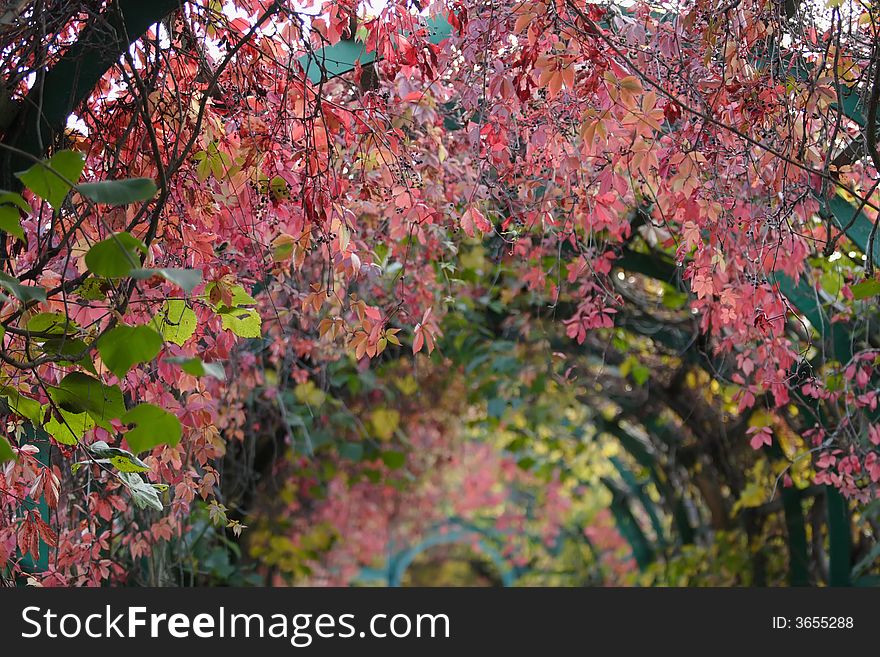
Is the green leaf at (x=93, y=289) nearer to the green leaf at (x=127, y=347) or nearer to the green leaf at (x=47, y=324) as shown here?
the green leaf at (x=47, y=324)

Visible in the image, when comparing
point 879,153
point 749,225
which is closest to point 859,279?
point 749,225

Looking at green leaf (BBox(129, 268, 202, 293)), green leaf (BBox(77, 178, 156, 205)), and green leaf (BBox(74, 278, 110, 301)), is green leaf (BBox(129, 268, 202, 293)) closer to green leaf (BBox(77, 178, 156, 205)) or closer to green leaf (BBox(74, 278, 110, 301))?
green leaf (BBox(77, 178, 156, 205))

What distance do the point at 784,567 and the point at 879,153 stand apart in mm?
4230

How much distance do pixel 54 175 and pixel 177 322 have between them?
1.59 feet

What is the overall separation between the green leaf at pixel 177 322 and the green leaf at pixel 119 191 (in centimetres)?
51

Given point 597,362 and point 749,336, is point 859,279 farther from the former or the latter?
point 597,362

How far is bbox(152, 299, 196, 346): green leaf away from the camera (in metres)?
1.88

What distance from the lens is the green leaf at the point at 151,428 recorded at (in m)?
1.39

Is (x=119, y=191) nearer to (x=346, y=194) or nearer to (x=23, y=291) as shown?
(x=23, y=291)

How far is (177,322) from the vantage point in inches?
74.0

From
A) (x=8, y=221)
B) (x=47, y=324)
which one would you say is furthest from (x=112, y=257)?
(x=47, y=324)

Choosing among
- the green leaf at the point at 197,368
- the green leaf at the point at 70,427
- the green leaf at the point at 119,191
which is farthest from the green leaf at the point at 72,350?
the green leaf at the point at 197,368

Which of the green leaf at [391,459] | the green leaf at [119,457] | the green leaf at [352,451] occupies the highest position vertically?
the green leaf at [391,459]

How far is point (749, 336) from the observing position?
300 centimetres
